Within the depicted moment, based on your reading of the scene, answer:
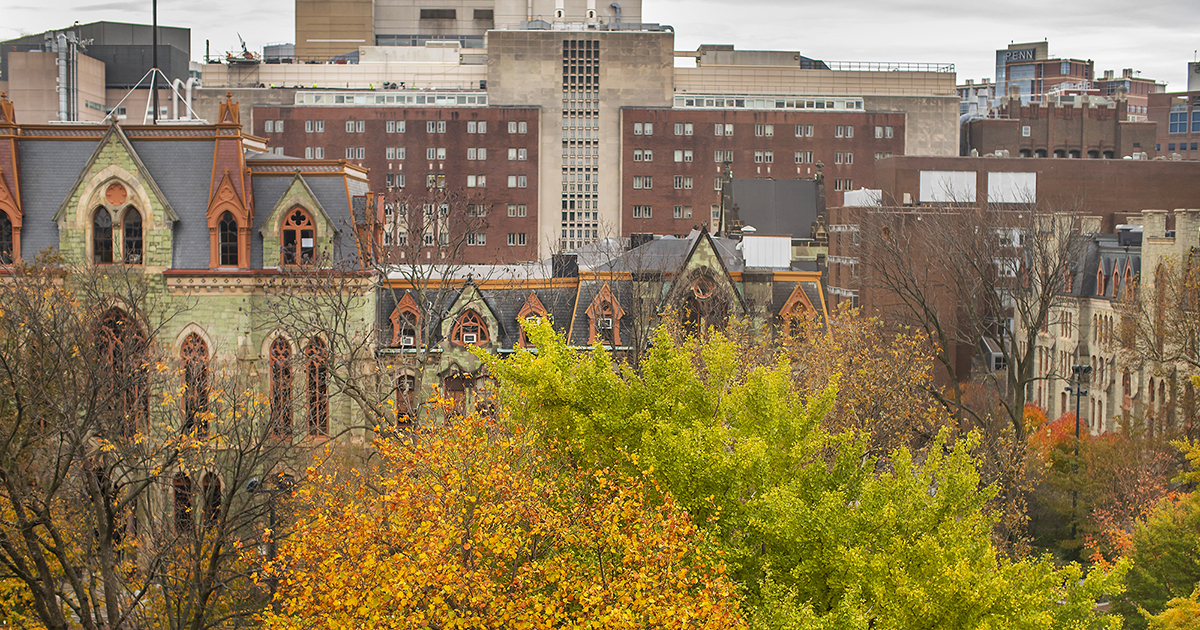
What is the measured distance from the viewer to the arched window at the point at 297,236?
52406 millimetres

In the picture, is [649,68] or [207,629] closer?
[207,629]

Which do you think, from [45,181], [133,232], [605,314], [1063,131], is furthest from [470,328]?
[1063,131]

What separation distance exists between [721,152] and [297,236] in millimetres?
107040

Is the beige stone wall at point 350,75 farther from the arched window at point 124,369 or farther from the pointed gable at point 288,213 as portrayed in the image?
the arched window at point 124,369

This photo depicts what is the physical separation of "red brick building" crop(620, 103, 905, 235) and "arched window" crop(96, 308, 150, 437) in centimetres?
10786

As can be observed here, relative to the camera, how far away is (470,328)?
209ft

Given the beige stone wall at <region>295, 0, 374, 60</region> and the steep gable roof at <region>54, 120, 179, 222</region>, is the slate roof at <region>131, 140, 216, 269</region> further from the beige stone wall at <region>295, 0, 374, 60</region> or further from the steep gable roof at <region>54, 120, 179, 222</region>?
the beige stone wall at <region>295, 0, 374, 60</region>

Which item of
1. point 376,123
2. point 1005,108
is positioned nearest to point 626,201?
point 376,123

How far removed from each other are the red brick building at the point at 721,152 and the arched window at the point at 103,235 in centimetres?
10488

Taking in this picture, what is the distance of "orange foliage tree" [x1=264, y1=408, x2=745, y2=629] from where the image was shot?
75.7 ft

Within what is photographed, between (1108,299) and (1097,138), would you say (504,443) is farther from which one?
(1097,138)

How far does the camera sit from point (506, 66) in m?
153

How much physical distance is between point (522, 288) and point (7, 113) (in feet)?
82.0

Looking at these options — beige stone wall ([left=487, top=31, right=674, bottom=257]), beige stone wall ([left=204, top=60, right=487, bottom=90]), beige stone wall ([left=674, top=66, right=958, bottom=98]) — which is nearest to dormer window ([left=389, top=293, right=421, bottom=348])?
beige stone wall ([left=487, top=31, right=674, bottom=257])
